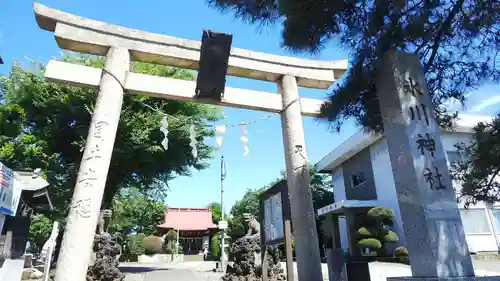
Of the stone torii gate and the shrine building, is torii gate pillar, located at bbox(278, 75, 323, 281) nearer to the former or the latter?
the stone torii gate

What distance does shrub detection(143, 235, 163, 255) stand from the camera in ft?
89.9

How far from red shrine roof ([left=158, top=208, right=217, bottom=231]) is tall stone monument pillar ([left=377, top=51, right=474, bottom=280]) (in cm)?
2833

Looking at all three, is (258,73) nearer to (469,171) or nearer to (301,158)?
(301,158)

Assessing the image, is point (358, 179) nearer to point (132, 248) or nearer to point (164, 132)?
point (164, 132)

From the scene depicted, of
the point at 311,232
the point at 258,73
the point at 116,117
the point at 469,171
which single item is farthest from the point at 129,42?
the point at 469,171

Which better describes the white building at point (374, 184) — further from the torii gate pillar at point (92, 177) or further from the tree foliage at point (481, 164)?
the torii gate pillar at point (92, 177)

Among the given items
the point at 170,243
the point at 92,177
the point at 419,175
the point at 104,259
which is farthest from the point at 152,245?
the point at 419,175

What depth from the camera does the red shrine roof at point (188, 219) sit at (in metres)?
31.9

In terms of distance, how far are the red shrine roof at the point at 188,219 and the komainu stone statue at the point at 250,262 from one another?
2097 cm

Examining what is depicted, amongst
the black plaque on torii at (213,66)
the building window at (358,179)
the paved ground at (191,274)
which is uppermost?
the building window at (358,179)

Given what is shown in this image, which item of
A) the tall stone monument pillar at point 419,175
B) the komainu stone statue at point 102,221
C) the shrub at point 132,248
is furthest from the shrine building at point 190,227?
the tall stone monument pillar at point 419,175

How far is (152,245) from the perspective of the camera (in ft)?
90.9

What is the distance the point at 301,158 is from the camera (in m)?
5.72

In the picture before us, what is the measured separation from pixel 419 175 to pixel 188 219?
105 ft
